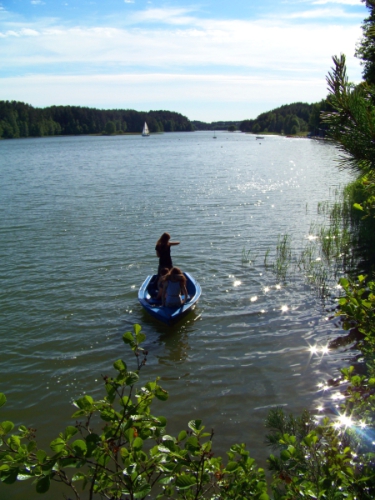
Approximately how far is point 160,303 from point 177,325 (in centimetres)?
79

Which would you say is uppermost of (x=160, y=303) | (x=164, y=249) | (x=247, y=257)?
(x=164, y=249)

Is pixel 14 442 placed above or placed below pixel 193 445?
above

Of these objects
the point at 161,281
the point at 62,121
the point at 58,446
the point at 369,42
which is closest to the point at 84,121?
the point at 62,121

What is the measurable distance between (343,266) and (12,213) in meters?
15.1

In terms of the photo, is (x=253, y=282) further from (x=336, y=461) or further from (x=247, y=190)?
(x=247, y=190)

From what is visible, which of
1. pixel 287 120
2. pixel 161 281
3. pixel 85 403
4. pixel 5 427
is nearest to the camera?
pixel 5 427

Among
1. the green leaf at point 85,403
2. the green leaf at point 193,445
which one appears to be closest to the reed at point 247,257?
the green leaf at point 193,445

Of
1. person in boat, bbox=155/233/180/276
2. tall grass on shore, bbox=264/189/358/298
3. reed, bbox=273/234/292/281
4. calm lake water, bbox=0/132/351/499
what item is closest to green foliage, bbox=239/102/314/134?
calm lake water, bbox=0/132/351/499

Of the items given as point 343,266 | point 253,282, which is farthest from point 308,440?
point 343,266

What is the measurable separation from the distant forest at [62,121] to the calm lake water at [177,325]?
132 metres

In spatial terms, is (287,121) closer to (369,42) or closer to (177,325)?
(177,325)

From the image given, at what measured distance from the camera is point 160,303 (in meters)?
10.0

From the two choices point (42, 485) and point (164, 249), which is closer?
point (42, 485)

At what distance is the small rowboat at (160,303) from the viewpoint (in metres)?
9.21
